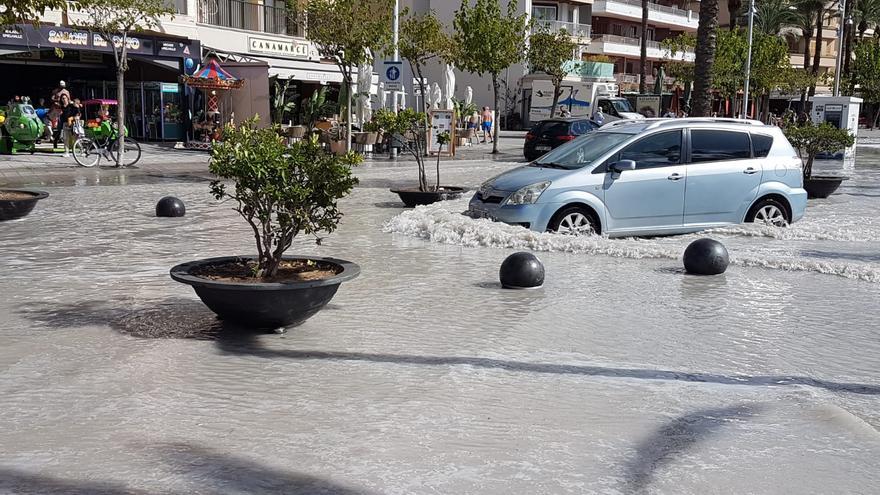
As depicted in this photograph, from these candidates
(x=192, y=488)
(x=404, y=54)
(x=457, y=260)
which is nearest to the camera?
(x=192, y=488)

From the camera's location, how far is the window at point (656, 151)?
38.9 feet

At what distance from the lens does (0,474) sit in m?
4.34

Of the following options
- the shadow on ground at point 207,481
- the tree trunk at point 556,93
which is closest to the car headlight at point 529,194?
the shadow on ground at point 207,481

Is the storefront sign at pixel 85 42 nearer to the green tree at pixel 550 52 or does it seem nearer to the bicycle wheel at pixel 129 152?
the bicycle wheel at pixel 129 152

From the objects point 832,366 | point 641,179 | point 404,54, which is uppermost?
point 404,54

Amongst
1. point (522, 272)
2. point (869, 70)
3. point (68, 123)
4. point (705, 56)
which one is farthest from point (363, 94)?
point (869, 70)

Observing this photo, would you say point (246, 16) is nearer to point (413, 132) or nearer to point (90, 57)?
point (90, 57)

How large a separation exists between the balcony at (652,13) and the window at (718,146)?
58902mm

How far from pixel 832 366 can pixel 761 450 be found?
1.98 m

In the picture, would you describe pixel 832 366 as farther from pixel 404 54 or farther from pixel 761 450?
pixel 404 54

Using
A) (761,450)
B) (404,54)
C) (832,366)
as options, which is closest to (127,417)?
(761,450)

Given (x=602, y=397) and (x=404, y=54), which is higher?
(x=404, y=54)

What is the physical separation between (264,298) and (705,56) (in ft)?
57.5

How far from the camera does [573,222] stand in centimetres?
1171
